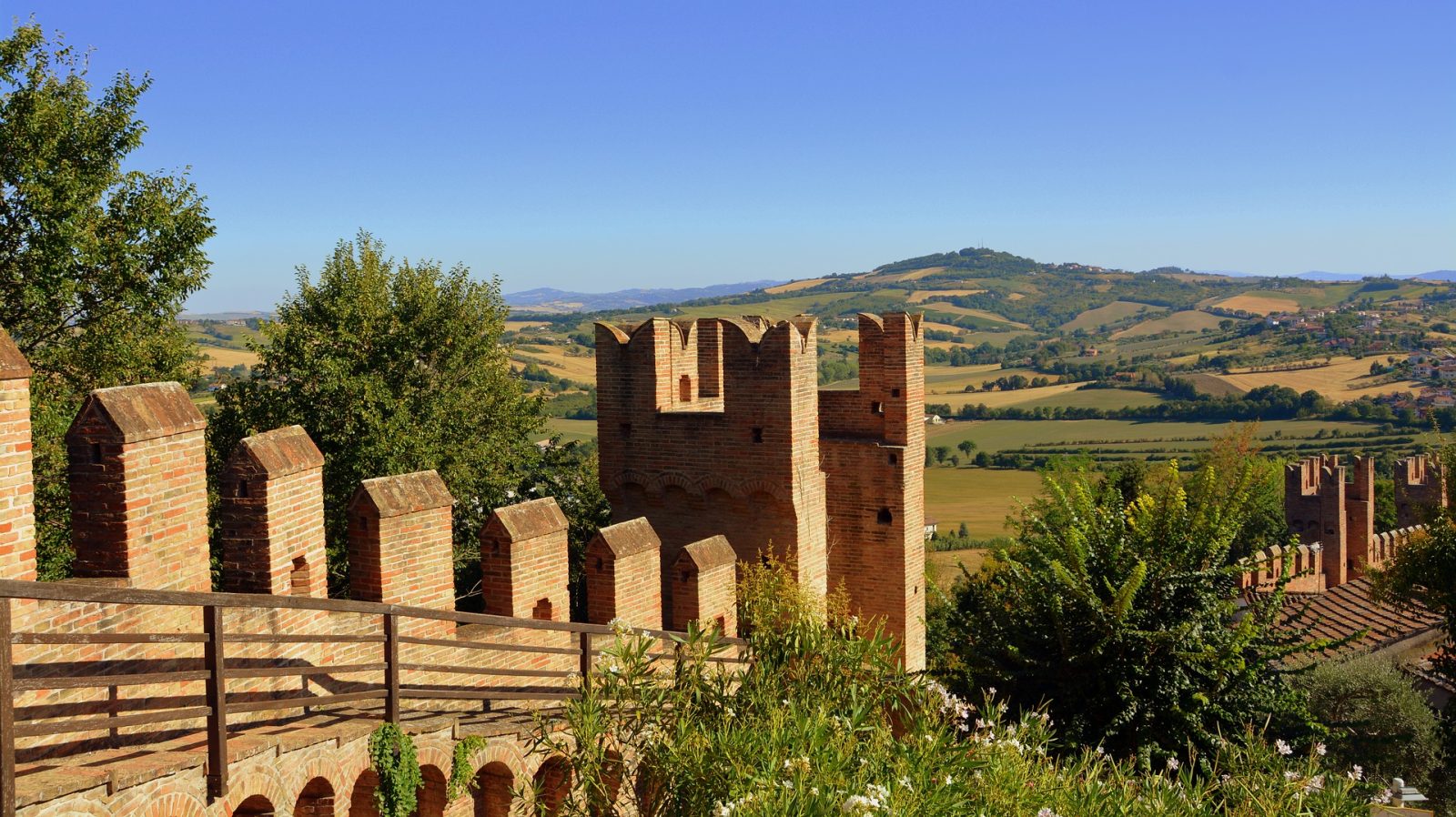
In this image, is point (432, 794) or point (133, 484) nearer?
point (133, 484)

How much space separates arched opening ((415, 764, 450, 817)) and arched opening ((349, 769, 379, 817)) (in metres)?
0.35

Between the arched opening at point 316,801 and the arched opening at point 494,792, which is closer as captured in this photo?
the arched opening at point 316,801

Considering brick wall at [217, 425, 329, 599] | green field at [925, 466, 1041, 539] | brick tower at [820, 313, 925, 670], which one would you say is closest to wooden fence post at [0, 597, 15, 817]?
brick wall at [217, 425, 329, 599]

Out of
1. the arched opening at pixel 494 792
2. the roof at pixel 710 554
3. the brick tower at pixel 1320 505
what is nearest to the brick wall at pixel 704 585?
the roof at pixel 710 554

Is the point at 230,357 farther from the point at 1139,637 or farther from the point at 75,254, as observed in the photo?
the point at 1139,637

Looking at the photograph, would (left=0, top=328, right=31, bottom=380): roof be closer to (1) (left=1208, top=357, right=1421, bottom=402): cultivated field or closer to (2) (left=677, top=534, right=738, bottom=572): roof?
(2) (left=677, top=534, right=738, bottom=572): roof

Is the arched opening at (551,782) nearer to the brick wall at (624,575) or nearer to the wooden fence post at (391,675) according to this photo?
the wooden fence post at (391,675)

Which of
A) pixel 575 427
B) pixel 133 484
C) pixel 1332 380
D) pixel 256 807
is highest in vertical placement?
pixel 133 484

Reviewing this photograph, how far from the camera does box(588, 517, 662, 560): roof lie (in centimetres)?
1004

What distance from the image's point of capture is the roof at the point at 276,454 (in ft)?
22.4

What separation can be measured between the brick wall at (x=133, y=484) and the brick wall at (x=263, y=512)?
0.45 meters

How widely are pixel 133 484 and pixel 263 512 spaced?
0.96 meters

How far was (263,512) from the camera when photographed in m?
6.85

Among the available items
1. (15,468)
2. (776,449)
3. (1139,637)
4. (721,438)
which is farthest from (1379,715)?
(15,468)
